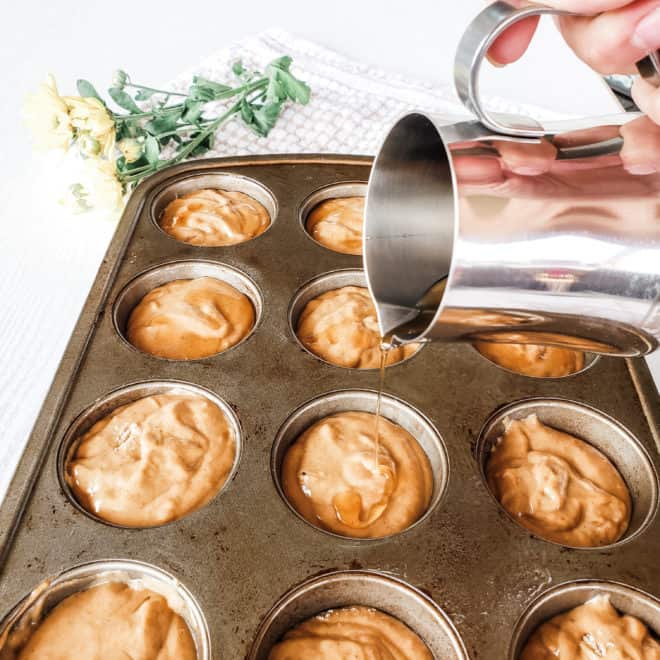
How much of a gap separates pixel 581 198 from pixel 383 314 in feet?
1.73

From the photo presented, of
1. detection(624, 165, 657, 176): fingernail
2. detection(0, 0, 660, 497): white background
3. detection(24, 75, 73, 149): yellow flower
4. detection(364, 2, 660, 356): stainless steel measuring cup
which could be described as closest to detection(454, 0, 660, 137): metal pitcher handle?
detection(364, 2, 660, 356): stainless steel measuring cup

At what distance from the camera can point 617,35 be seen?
1146 mm

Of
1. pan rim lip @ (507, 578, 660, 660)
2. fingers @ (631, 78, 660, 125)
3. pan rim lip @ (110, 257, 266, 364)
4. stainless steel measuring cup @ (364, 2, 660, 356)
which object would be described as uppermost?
fingers @ (631, 78, 660, 125)

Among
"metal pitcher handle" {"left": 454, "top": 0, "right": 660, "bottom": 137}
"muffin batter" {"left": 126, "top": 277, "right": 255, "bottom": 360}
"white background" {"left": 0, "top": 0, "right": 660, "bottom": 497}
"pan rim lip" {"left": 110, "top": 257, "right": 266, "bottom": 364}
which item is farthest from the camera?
"white background" {"left": 0, "top": 0, "right": 660, "bottom": 497}

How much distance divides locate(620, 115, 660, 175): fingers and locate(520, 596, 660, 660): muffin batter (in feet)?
3.20

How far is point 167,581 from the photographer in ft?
4.94

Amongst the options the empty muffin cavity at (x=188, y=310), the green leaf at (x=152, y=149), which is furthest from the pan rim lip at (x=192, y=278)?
the green leaf at (x=152, y=149)

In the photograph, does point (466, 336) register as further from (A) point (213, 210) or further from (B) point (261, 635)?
(A) point (213, 210)

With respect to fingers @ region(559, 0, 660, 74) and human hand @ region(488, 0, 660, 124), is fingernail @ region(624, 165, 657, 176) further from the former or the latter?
fingers @ region(559, 0, 660, 74)

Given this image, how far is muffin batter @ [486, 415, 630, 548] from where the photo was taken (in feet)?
5.82

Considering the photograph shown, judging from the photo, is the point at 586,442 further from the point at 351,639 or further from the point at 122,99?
the point at 122,99

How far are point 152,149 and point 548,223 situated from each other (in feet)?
5.88

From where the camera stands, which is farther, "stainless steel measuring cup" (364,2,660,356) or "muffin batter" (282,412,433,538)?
"muffin batter" (282,412,433,538)

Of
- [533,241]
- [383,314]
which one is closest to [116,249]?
[383,314]
